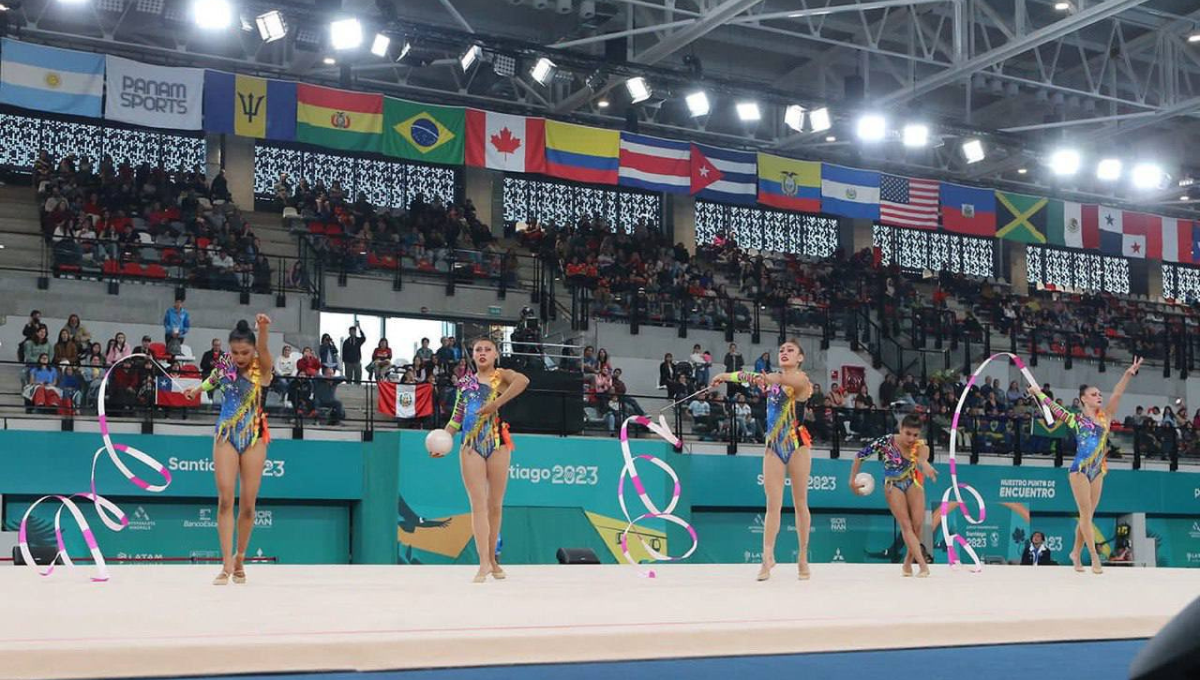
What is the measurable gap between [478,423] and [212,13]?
41.6 feet

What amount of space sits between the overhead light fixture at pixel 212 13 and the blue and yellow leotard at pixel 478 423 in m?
12.4

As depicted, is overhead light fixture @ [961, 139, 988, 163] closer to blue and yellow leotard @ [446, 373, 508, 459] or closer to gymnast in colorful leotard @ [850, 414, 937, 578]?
gymnast in colorful leotard @ [850, 414, 937, 578]

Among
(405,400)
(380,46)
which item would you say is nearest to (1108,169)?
(380,46)

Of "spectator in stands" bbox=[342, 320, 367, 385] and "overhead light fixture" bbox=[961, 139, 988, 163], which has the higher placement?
"overhead light fixture" bbox=[961, 139, 988, 163]

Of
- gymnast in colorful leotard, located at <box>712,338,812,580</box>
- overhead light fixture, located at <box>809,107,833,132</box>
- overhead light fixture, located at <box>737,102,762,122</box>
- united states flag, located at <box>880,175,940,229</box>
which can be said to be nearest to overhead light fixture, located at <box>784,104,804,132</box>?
overhead light fixture, located at <box>809,107,833,132</box>

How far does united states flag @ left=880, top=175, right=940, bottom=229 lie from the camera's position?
28391 millimetres

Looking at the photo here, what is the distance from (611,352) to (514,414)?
6.07 meters

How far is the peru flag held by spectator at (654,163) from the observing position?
25.8 meters

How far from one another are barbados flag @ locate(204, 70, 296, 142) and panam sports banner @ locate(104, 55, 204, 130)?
0.67 ft

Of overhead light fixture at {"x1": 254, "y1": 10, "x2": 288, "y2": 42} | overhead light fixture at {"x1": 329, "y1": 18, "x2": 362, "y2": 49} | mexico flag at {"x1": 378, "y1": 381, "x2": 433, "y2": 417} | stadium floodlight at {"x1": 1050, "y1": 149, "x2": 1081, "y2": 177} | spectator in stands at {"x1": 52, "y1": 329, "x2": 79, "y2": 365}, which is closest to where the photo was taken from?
spectator in stands at {"x1": 52, "y1": 329, "x2": 79, "y2": 365}

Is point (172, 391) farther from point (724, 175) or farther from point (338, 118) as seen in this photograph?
point (724, 175)

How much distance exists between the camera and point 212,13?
63.3 feet

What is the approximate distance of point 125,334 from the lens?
19.7 metres

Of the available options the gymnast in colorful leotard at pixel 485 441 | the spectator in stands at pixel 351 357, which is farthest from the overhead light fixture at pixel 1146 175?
the gymnast in colorful leotard at pixel 485 441
